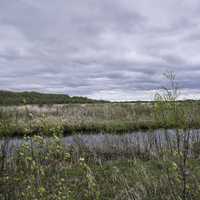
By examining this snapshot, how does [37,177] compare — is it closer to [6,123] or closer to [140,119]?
[6,123]

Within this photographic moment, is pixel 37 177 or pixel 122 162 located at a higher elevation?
pixel 37 177

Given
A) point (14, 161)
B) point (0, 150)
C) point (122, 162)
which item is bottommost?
point (122, 162)

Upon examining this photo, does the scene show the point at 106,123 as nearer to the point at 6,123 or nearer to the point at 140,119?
the point at 140,119

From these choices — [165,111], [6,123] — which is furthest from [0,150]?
[165,111]

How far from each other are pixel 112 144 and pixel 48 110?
54.6 feet

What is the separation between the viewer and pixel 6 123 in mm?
4391

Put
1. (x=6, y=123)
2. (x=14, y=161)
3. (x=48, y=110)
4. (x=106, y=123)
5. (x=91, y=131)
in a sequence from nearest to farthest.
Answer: (x=6, y=123) < (x=14, y=161) < (x=91, y=131) < (x=106, y=123) < (x=48, y=110)

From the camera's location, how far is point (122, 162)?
380 inches

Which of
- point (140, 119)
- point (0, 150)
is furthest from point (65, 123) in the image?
point (0, 150)

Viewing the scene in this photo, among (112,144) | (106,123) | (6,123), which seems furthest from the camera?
(106,123)

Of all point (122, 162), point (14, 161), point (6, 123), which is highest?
point (6, 123)

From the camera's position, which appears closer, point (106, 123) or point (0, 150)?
point (0, 150)

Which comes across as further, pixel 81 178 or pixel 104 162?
pixel 104 162

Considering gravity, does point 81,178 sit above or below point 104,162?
above
